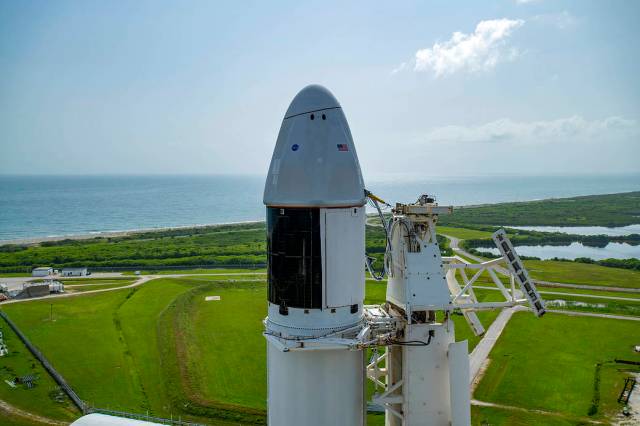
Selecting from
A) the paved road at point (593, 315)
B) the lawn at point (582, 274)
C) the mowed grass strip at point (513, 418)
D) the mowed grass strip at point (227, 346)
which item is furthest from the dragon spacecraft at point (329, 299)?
the lawn at point (582, 274)

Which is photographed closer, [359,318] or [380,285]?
[359,318]

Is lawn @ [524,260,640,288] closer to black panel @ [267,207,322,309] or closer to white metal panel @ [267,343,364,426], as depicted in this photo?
white metal panel @ [267,343,364,426]

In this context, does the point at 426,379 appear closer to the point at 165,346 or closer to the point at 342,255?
the point at 342,255

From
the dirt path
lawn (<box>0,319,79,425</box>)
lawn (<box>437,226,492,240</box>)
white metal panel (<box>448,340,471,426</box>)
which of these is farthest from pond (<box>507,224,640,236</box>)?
white metal panel (<box>448,340,471,426</box>)

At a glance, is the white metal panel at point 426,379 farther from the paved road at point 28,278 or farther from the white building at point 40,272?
the white building at point 40,272

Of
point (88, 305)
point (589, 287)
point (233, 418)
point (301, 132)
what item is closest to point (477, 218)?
point (589, 287)

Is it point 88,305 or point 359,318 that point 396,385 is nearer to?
point 359,318

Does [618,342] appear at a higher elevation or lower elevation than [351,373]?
lower
